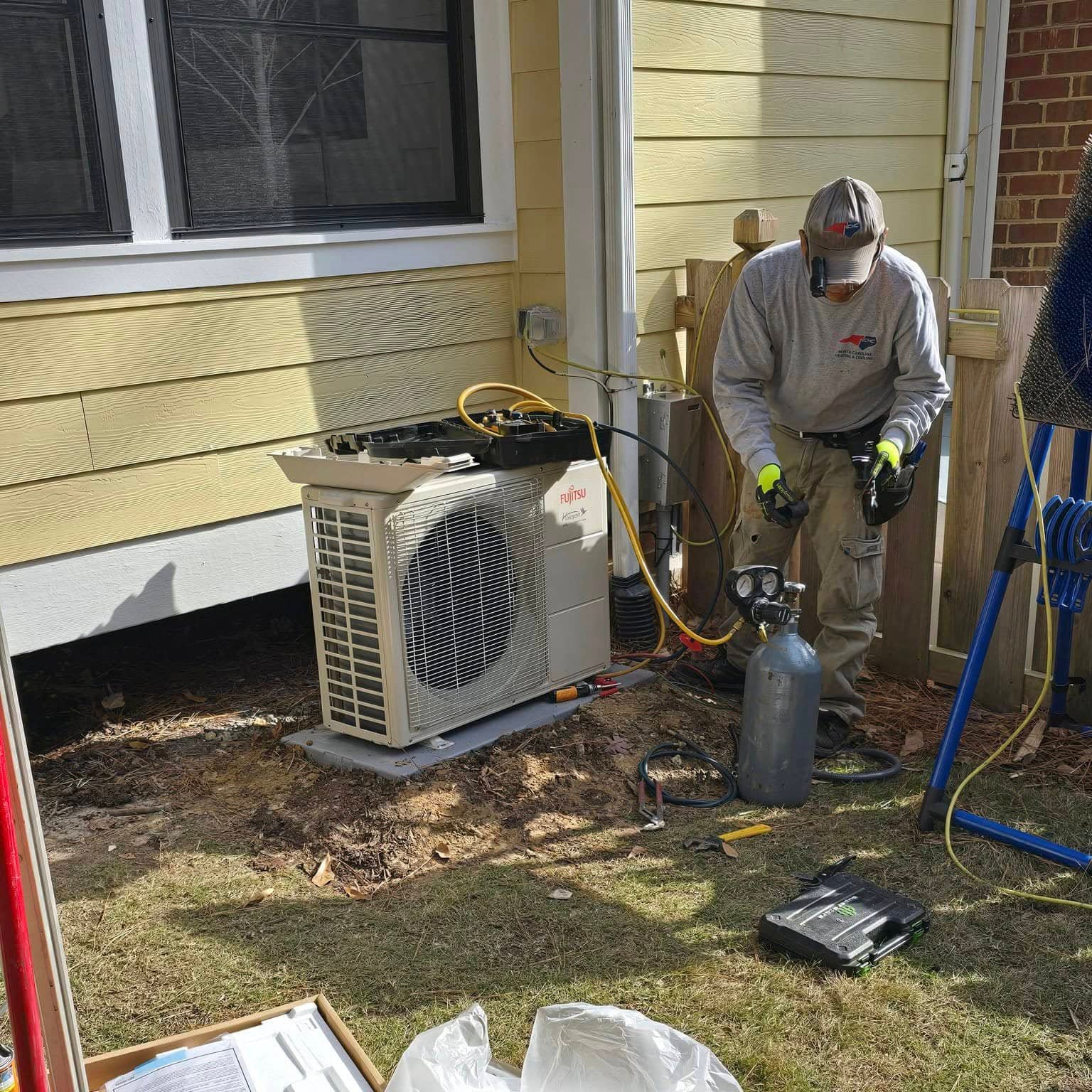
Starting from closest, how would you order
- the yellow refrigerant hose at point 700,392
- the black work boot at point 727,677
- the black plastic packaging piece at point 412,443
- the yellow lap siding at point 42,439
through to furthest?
the yellow lap siding at point 42,439
the black plastic packaging piece at point 412,443
the black work boot at point 727,677
the yellow refrigerant hose at point 700,392

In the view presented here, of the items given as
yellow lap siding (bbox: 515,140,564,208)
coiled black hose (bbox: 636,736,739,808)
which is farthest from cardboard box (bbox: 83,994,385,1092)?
yellow lap siding (bbox: 515,140,564,208)

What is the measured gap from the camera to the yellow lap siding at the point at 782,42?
15.9 feet

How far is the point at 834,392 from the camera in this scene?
13.1 ft

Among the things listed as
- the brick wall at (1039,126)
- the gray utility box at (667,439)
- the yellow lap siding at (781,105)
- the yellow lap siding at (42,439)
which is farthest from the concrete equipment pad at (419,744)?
the brick wall at (1039,126)

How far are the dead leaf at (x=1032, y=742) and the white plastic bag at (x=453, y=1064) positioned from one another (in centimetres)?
234

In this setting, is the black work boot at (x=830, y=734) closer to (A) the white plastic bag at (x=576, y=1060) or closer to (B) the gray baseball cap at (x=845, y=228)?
(B) the gray baseball cap at (x=845, y=228)

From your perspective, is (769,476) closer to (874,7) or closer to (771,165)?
(771,165)

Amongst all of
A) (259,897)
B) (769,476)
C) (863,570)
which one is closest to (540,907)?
(259,897)

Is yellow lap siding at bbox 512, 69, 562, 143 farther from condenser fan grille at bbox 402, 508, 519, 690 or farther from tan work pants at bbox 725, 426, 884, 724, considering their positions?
condenser fan grille at bbox 402, 508, 519, 690

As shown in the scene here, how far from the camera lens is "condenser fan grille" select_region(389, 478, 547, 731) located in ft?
12.2

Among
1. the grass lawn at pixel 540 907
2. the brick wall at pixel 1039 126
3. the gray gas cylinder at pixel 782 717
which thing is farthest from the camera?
the brick wall at pixel 1039 126

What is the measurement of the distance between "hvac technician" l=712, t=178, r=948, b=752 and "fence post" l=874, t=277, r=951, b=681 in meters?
0.35

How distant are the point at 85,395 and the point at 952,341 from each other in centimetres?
299

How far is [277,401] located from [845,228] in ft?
6.79
